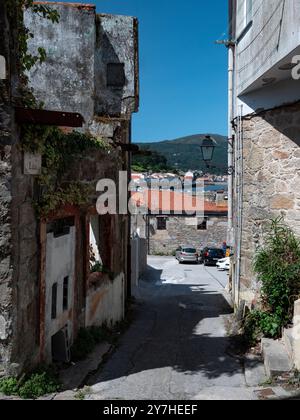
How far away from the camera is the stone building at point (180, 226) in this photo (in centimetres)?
3950

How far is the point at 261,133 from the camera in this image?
10406 mm

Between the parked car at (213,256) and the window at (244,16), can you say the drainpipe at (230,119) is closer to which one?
the window at (244,16)

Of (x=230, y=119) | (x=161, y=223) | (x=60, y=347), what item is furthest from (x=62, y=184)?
(x=161, y=223)

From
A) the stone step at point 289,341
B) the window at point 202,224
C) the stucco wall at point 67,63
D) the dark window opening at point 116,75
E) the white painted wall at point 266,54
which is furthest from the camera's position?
the window at point 202,224

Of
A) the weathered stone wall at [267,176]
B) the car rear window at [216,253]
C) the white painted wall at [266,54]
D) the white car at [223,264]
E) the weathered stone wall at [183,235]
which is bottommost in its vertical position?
the white car at [223,264]

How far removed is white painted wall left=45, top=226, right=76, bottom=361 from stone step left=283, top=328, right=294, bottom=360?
3438mm

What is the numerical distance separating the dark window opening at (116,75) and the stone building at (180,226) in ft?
87.3

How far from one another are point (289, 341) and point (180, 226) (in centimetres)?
3247

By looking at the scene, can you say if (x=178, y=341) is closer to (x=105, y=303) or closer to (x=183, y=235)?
(x=105, y=303)

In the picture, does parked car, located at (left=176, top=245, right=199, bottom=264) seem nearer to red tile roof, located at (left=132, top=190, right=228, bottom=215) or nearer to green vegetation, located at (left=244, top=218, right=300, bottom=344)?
red tile roof, located at (left=132, top=190, right=228, bottom=215)

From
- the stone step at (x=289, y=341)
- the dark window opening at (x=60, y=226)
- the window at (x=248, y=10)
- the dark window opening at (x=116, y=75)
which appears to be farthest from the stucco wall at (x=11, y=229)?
the dark window opening at (x=116, y=75)

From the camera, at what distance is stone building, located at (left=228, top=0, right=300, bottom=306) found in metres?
8.93
